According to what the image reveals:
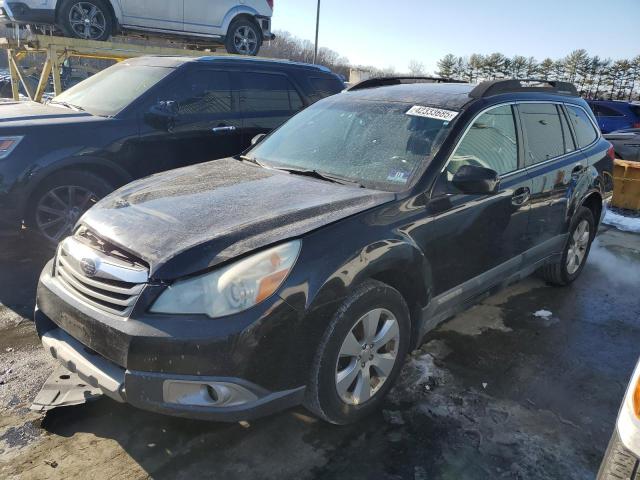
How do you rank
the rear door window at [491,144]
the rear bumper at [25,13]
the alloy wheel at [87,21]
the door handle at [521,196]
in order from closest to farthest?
the rear door window at [491,144], the door handle at [521,196], the rear bumper at [25,13], the alloy wheel at [87,21]

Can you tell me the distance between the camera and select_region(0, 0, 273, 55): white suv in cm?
797

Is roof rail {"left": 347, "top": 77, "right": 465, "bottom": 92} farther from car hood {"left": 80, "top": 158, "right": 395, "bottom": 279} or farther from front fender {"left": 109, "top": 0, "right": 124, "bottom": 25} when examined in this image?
front fender {"left": 109, "top": 0, "right": 124, "bottom": 25}

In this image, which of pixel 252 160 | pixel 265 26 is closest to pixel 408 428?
pixel 252 160

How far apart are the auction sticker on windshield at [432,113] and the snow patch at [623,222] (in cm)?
537

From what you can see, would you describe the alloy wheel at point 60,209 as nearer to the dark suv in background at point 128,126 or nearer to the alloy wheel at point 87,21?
the dark suv in background at point 128,126

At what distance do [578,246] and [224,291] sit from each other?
392 centimetres

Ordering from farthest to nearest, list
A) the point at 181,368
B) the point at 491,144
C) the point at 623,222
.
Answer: the point at 623,222, the point at 491,144, the point at 181,368

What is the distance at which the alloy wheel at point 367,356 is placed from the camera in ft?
8.28

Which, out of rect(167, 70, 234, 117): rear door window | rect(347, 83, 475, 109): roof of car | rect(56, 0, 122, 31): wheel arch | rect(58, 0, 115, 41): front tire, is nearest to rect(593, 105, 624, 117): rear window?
rect(56, 0, 122, 31): wheel arch

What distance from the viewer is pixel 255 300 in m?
2.13

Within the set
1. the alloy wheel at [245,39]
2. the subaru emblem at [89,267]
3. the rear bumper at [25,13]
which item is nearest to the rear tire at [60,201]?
the subaru emblem at [89,267]

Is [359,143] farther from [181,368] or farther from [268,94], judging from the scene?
[268,94]

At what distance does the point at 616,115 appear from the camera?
589 inches

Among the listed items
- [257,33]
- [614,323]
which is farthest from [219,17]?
[614,323]
